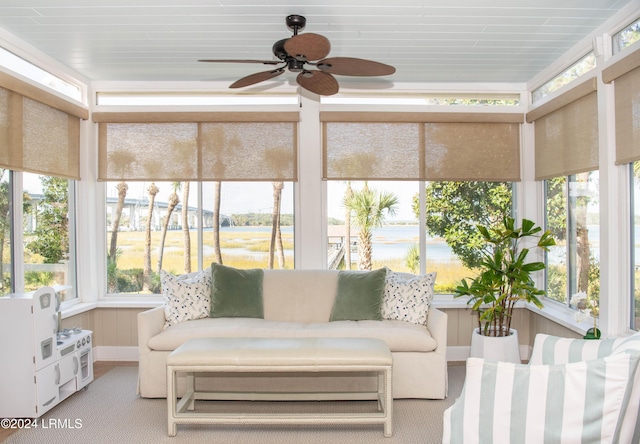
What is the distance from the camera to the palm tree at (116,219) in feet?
16.2

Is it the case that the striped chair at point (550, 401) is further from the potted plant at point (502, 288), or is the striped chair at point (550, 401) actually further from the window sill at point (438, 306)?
the window sill at point (438, 306)

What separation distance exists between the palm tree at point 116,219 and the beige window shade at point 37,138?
44 cm

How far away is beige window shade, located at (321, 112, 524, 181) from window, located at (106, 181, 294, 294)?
0.67 meters

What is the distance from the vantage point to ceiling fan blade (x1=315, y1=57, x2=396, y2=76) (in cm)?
289

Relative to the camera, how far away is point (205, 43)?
3762 millimetres

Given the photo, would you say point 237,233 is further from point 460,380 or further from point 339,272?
point 460,380

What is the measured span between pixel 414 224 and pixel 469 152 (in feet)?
2.90

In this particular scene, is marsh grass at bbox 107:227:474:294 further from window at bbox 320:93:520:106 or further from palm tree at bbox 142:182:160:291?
window at bbox 320:93:520:106

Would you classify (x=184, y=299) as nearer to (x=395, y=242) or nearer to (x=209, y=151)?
(x=209, y=151)

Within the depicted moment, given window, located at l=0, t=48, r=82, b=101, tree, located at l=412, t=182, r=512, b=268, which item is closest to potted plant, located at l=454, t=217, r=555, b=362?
tree, located at l=412, t=182, r=512, b=268

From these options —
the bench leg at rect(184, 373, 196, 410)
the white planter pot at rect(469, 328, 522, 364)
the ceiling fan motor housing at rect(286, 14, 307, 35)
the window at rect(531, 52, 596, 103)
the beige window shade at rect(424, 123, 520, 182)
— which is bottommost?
the bench leg at rect(184, 373, 196, 410)

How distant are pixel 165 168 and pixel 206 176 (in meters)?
0.41

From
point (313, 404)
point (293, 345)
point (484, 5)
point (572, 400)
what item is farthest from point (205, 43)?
point (572, 400)

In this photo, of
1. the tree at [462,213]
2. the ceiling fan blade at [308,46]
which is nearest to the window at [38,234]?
the ceiling fan blade at [308,46]
